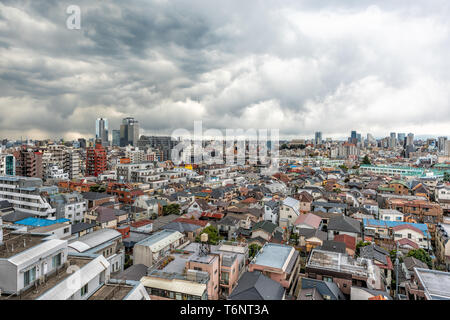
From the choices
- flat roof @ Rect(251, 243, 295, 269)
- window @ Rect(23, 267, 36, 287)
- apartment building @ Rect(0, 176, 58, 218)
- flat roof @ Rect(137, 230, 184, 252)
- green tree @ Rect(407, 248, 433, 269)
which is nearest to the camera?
window @ Rect(23, 267, 36, 287)

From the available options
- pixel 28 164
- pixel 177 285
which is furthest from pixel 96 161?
pixel 177 285

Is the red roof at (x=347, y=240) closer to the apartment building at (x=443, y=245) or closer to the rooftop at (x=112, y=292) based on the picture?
the apartment building at (x=443, y=245)

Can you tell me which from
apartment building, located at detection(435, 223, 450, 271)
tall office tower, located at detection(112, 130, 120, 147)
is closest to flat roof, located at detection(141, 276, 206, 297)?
apartment building, located at detection(435, 223, 450, 271)

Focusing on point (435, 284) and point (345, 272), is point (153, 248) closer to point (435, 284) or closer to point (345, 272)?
point (345, 272)

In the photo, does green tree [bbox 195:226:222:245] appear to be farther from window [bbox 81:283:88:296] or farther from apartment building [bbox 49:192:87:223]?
apartment building [bbox 49:192:87:223]

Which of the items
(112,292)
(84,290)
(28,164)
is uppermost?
(28,164)

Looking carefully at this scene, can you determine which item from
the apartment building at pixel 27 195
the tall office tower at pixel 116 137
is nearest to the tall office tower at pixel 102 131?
the tall office tower at pixel 116 137
